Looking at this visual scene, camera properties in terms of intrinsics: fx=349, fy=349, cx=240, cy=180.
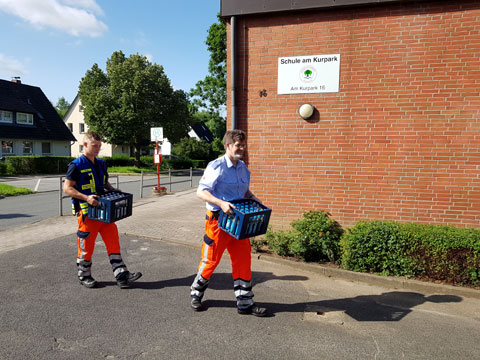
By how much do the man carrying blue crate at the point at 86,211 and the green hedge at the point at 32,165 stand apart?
77.7 feet

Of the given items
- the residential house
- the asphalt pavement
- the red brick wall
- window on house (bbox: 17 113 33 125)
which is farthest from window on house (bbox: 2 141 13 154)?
the red brick wall

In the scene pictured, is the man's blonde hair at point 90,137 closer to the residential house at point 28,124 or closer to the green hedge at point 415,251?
the green hedge at point 415,251

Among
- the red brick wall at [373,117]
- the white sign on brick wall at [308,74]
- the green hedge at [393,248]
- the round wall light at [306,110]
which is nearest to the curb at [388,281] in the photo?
the green hedge at [393,248]

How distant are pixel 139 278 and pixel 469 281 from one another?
431cm

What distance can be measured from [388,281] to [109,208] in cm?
368

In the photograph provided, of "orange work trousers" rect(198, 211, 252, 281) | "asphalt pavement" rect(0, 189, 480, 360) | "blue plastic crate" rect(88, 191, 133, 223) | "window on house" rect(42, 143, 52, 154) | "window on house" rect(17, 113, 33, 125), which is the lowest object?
"asphalt pavement" rect(0, 189, 480, 360)

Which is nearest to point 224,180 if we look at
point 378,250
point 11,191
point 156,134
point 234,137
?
point 234,137

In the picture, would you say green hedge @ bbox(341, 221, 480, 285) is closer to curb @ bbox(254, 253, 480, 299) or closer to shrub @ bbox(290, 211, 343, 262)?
curb @ bbox(254, 253, 480, 299)

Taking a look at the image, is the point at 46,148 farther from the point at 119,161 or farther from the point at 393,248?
the point at 393,248

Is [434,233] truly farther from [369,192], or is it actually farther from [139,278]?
[139,278]

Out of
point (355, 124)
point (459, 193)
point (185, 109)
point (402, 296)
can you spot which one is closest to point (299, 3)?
point (355, 124)

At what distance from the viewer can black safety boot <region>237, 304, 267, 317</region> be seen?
3.66m

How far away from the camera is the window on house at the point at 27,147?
104 ft

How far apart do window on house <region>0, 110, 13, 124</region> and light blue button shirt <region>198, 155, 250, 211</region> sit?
3365 cm
